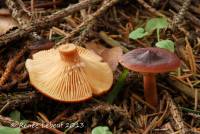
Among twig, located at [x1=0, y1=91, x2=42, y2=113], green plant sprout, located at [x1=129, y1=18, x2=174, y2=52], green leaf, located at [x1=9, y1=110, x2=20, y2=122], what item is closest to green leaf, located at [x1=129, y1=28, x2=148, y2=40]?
green plant sprout, located at [x1=129, y1=18, x2=174, y2=52]

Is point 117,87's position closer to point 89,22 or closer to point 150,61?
point 150,61

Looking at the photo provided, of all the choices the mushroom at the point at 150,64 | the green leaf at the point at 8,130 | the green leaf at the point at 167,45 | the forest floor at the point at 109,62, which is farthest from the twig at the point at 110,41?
the green leaf at the point at 8,130

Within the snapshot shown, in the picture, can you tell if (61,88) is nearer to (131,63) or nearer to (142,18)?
(131,63)

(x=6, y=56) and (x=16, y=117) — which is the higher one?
(x=6, y=56)

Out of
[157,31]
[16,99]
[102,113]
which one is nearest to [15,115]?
[16,99]

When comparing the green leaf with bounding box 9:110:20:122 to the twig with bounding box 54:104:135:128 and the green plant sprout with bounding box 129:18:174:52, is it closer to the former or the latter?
the twig with bounding box 54:104:135:128

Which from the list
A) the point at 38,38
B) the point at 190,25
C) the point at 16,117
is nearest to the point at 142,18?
the point at 190,25
